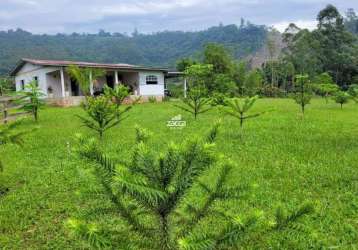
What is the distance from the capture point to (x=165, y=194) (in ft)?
5.62

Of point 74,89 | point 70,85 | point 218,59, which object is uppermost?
point 218,59

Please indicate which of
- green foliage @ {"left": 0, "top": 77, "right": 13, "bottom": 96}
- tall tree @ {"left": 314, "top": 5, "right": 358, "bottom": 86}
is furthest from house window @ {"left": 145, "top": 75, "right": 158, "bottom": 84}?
tall tree @ {"left": 314, "top": 5, "right": 358, "bottom": 86}

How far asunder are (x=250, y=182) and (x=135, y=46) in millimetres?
97576

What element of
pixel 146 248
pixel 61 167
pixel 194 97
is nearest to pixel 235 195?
pixel 146 248

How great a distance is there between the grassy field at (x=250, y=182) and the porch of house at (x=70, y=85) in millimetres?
11595

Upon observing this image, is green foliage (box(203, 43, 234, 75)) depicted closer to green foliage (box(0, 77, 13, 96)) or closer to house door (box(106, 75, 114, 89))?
house door (box(106, 75, 114, 89))

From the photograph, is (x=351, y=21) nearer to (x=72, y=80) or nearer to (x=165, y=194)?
(x=72, y=80)

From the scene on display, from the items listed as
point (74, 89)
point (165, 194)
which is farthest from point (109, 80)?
point (165, 194)

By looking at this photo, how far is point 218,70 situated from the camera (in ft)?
118

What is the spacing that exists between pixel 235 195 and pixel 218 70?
34.7 meters

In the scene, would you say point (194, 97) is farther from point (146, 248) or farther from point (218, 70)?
point (218, 70)

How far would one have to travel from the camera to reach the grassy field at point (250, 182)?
12.4 feet

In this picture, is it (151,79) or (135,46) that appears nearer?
(151,79)

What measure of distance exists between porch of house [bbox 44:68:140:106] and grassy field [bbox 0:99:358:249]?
11.6 metres
